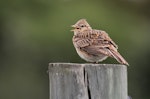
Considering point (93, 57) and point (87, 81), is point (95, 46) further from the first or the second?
point (87, 81)

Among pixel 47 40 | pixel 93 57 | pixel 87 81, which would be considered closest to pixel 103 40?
pixel 93 57

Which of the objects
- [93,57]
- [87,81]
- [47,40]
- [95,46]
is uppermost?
[47,40]

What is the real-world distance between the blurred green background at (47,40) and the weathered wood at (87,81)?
29.2ft

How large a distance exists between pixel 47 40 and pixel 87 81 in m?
10.3

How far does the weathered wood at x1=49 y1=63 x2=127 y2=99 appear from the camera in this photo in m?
6.46

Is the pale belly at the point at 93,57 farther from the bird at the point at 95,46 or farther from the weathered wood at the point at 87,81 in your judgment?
the weathered wood at the point at 87,81

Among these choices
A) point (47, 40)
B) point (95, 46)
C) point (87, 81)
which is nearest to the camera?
point (87, 81)

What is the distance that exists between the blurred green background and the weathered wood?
890cm

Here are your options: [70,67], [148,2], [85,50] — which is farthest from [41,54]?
[70,67]

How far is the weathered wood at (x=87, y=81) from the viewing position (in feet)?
21.2

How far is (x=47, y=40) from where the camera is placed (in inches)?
659

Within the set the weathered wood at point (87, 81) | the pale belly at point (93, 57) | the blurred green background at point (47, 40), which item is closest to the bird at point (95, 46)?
the pale belly at point (93, 57)

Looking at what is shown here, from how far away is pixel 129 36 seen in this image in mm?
17203

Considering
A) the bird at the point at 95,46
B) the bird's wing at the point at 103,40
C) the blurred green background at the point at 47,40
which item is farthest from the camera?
the blurred green background at the point at 47,40
